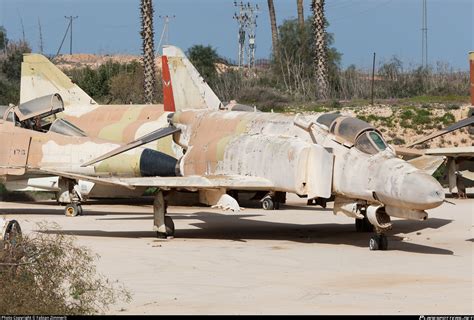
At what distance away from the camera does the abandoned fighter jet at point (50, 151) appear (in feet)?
81.8

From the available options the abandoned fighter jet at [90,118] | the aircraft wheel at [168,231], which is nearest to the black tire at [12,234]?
the aircraft wheel at [168,231]

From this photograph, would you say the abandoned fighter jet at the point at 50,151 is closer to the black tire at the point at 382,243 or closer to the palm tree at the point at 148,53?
the black tire at the point at 382,243

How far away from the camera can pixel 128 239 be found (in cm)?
1931

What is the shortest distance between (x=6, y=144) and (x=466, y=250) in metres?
12.2

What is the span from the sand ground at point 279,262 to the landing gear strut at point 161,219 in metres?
0.25

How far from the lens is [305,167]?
18.2 meters

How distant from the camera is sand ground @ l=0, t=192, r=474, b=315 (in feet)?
39.8

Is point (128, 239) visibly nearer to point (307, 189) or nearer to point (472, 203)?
point (307, 189)

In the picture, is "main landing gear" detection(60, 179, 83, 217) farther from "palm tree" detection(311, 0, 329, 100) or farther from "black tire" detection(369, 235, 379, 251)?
"palm tree" detection(311, 0, 329, 100)

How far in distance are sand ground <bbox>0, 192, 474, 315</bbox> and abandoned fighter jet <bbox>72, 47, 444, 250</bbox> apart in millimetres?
788

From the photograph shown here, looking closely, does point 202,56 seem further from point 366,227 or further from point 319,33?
point 366,227

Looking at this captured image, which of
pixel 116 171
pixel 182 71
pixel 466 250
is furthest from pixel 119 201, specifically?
pixel 466 250

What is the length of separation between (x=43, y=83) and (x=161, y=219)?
12.5 meters

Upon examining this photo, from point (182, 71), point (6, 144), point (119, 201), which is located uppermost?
point (182, 71)
